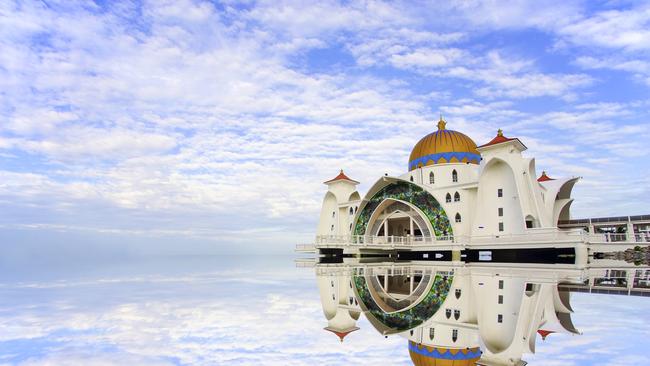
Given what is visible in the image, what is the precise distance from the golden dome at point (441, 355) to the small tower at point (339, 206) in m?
29.4

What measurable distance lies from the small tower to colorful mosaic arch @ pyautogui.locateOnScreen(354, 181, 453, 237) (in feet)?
6.50

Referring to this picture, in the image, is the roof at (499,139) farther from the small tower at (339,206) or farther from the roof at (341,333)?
the roof at (341,333)

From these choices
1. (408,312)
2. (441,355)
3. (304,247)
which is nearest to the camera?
(441,355)

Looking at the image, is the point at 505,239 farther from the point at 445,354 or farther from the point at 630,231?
the point at 445,354

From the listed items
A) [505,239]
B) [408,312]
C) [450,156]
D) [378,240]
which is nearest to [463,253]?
[505,239]

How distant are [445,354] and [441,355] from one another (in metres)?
0.08

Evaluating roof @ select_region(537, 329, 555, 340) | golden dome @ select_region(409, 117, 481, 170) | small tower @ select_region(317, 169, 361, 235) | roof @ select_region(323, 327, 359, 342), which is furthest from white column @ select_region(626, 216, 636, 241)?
roof @ select_region(323, 327, 359, 342)

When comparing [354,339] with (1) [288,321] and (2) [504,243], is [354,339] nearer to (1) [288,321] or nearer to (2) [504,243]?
(1) [288,321]

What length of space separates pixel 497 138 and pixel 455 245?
6.42 m

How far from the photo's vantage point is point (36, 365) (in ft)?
12.0

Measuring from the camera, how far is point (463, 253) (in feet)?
82.2

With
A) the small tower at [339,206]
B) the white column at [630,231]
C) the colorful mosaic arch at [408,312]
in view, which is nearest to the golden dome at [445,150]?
the small tower at [339,206]

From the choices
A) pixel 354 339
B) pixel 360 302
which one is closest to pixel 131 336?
pixel 354 339

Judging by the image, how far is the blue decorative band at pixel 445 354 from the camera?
13.7ft
